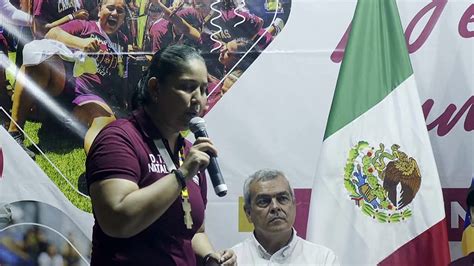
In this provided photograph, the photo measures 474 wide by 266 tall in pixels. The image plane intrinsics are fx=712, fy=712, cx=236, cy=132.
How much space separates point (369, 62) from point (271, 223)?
71 cm

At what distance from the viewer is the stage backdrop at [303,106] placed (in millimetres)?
2643

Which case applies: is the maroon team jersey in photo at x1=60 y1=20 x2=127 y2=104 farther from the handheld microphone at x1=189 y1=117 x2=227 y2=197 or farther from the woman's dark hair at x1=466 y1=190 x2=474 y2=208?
the woman's dark hair at x1=466 y1=190 x2=474 y2=208

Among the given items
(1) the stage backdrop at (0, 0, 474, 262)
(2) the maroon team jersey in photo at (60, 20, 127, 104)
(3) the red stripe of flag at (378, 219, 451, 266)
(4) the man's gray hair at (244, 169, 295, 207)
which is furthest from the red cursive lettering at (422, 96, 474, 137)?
(2) the maroon team jersey in photo at (60, 20, 127, 104)

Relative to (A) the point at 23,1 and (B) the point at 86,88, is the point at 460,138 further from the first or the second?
(A) the point at 23,1

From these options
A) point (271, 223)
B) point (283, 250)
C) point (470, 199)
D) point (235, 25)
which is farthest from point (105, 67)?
point (470, 199)

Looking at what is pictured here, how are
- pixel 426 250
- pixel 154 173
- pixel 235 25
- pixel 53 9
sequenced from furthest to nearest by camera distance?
pixel 53 9
pixel 235 25
pixel 426 250
pixel 154 173

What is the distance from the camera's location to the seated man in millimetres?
2631

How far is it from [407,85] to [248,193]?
2.35 ft

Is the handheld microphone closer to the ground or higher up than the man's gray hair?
higher up

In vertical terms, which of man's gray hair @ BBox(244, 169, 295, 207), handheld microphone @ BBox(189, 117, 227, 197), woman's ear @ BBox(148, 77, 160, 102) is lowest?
man's gray hair @ BBox(244, 169, 295, 207)

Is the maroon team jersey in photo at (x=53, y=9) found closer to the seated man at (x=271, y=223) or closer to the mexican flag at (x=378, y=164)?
the seated man at (x=271, y=223)

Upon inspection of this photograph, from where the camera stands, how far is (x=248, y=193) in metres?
2.71

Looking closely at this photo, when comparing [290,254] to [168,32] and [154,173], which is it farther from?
[154,173]

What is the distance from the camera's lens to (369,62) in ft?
8.82
